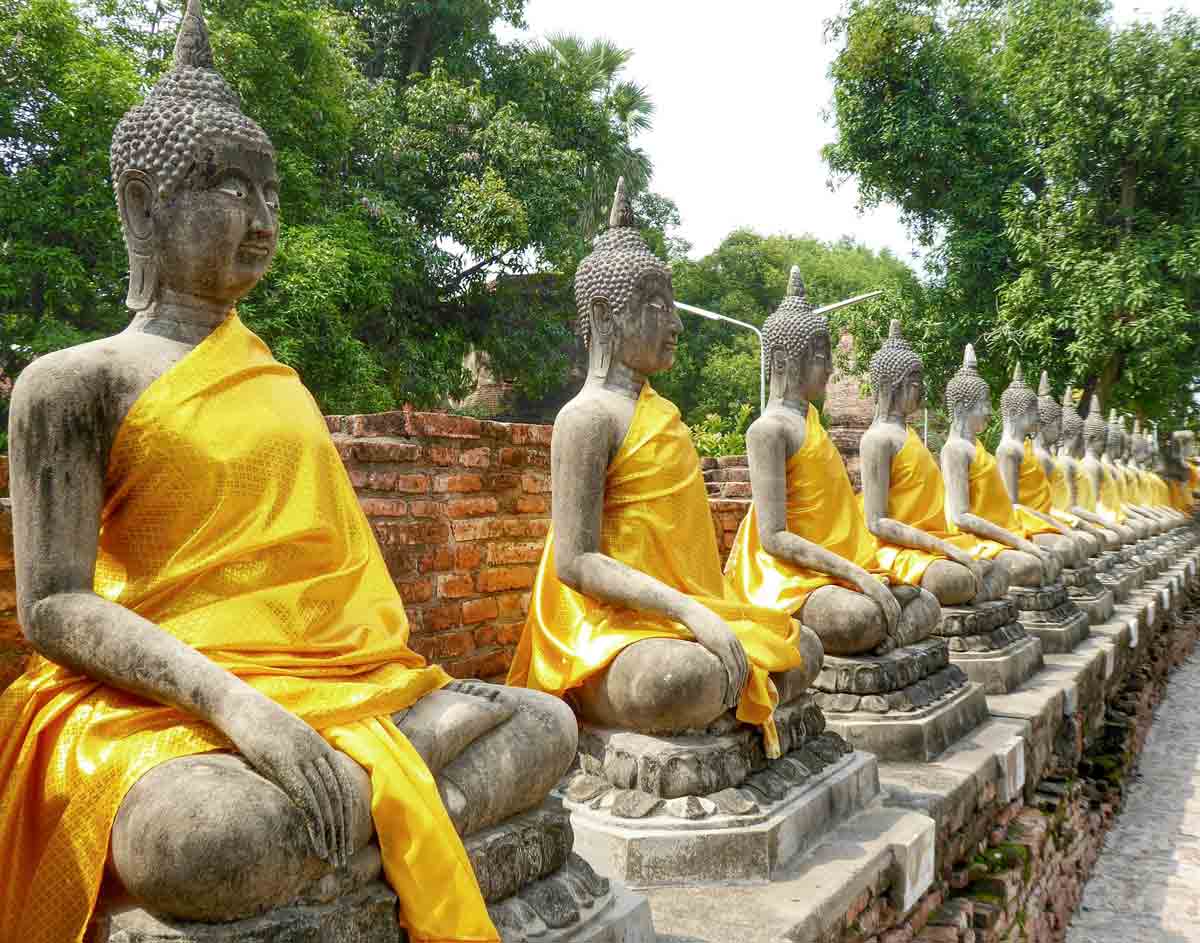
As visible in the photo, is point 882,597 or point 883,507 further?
point 883,507

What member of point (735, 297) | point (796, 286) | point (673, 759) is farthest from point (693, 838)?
point (735, 297)

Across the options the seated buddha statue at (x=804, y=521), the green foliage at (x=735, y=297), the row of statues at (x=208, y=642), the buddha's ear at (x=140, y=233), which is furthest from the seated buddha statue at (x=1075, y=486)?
the green foliage at (x=735, y=297)

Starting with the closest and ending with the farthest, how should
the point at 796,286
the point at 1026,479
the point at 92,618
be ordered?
the point at 92,618
the point at 796,286
the point at 1026,479

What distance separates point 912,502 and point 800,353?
177cm

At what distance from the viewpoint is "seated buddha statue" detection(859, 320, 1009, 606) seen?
5.93m

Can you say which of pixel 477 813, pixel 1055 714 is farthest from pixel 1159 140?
pixel 477 813

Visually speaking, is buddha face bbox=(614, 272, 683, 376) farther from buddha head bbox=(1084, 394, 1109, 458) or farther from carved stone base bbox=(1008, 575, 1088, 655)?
buddha head bbox=(1084, 394, 1109, 458)

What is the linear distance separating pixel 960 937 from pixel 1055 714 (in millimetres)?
2289

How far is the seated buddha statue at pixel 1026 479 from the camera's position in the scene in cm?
921

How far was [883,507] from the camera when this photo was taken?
5969 mm

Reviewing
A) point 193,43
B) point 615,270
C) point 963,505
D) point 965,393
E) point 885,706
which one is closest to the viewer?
point 193,43

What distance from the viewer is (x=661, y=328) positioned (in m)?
3.57

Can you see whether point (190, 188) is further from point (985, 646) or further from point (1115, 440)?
point (1115, 440)

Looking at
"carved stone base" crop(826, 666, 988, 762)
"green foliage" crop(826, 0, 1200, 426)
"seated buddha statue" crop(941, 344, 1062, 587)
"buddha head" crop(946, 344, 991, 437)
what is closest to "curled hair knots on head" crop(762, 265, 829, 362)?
"carved stone base" crop(826, 666, 988, 762)
